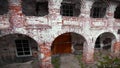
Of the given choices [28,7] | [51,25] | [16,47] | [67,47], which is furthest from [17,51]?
[67,47]

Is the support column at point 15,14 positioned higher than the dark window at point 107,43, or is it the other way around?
the support column at point 15,14

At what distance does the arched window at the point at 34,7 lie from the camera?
11.6 m

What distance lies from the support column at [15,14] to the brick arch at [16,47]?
2.47 meters

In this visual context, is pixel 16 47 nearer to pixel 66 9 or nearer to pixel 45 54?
pixel 45 54

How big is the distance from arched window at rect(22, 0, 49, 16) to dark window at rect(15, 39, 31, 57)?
2.53 m

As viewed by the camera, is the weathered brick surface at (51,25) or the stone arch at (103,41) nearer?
the weathered brick surface at (51,25)

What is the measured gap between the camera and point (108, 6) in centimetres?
1137

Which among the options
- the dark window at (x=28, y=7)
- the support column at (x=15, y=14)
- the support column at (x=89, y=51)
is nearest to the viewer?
the support column at (x=15, y=14)

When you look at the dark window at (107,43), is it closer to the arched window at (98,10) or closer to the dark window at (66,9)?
the arched window at (98,10)

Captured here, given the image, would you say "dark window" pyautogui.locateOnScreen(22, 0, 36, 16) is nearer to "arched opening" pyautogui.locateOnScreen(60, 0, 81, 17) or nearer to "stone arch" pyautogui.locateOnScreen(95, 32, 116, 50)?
"arched opening" pyautogui.locateOnScreen(60, 0, 81, 17)

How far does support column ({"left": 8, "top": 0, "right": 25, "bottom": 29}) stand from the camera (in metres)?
8.76

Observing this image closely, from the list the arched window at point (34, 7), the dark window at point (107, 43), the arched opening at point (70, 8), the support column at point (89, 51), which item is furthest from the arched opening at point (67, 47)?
the arched window at point (34, 7)

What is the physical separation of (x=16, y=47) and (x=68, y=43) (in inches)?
196

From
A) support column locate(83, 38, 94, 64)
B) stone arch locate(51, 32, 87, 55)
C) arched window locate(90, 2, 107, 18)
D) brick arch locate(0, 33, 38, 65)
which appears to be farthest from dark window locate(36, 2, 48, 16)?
support column locate(83, 38, 94, 64)
